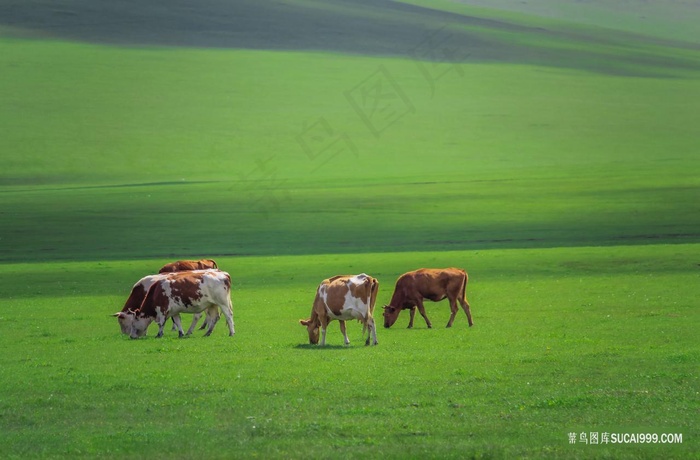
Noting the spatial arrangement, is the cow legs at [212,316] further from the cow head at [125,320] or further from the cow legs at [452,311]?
the cow legs at [452,311]

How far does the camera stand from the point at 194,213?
54.8m

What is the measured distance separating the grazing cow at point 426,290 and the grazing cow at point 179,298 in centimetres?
393

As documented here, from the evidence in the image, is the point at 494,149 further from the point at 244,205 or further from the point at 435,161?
the point at 244,205

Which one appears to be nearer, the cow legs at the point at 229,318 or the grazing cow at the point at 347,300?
the grazing cow at the point at 347,300

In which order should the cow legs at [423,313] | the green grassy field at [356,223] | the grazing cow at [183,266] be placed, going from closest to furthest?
the green grassy field at [356,223], the cow legs at [423,313], the grazing cow at [183,266]

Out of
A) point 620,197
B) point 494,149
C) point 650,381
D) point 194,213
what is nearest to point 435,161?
point 494,149

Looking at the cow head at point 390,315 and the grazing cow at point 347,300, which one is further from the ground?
the grazing cow at point 347,300

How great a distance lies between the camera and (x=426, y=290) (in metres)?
22.3

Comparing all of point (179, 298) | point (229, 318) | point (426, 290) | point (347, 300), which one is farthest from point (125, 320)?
point (426, 290)

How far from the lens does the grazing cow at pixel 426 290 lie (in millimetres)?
22141

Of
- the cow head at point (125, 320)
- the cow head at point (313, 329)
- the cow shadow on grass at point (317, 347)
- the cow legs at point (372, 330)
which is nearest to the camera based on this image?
the cow shadow on grass at point (317, 347)

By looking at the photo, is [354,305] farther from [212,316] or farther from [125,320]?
[125,320]

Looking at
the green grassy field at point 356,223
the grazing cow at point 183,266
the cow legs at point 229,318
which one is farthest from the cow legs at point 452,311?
the grazing cow at point 183,266

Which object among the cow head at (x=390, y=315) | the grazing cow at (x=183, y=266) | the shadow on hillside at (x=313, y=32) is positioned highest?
the shadow on hillside at (x=313, y=32)
